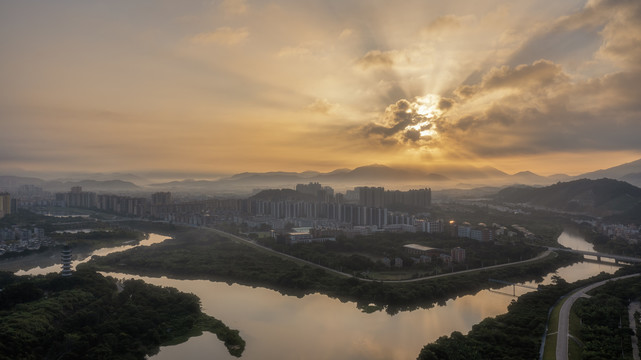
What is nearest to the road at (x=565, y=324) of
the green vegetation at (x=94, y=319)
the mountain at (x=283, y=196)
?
the green vegetation at (x=94, y=319)

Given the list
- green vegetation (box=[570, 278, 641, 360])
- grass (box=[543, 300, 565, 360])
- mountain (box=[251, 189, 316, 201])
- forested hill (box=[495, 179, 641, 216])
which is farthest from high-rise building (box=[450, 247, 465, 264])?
forested hill (box=[495, 179, 641, 216])

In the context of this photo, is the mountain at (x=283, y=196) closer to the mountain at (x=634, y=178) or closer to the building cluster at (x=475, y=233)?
the building cluster at (x=475, y=233)

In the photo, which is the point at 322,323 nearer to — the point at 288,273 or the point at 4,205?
the point at 288,273

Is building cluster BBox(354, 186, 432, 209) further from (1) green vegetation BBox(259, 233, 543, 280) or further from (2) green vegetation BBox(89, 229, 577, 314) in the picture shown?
(2) green vegetation BBox(89, 229, 577, 314)

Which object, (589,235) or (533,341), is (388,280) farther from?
(589,235)

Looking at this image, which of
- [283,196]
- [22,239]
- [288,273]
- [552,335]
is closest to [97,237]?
[22,239]

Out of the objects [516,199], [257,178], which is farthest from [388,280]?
[257,178]
